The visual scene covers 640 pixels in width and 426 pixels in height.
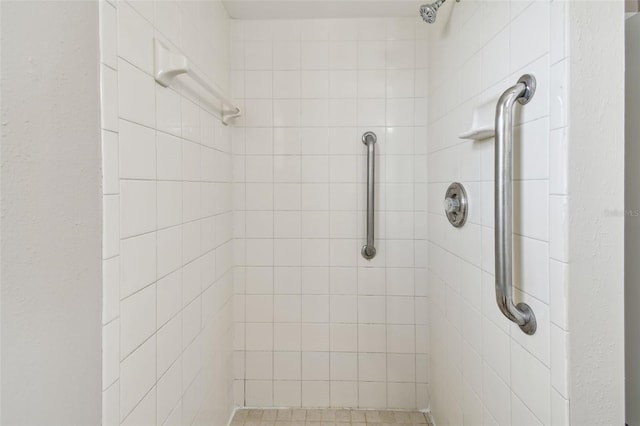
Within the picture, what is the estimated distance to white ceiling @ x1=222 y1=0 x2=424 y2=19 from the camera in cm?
179

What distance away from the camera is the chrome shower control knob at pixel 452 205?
1.43 metres

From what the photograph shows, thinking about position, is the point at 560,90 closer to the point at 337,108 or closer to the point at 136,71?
the point at 136,71

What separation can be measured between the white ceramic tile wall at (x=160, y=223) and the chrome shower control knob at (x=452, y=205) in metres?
1.02

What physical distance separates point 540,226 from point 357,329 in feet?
4.24

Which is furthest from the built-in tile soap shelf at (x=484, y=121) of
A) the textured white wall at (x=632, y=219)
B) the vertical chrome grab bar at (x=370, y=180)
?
the vertical chrome grab bar at (x=370, y=180)

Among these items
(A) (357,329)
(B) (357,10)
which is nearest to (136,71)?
(B) (357,10)

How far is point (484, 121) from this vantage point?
1186mm

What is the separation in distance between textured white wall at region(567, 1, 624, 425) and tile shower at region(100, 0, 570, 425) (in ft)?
0.10

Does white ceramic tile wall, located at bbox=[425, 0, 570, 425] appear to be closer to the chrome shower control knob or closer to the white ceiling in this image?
the chrome shower control knob

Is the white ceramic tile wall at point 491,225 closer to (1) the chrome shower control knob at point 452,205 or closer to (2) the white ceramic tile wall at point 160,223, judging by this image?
(1) the chrome shower control knob at point 452,205

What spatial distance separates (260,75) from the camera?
6.42ft

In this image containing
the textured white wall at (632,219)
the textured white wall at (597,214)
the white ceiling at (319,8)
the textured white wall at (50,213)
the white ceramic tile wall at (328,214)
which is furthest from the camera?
the white ceramic tile wall at (328,214)

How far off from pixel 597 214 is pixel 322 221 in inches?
52.3

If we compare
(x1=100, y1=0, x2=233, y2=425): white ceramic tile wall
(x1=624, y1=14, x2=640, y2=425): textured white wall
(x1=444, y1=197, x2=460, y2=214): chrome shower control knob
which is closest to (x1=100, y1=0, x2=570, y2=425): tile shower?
(x1=100, y1=0, x2=233, y2=425): white ceramic tile wall
